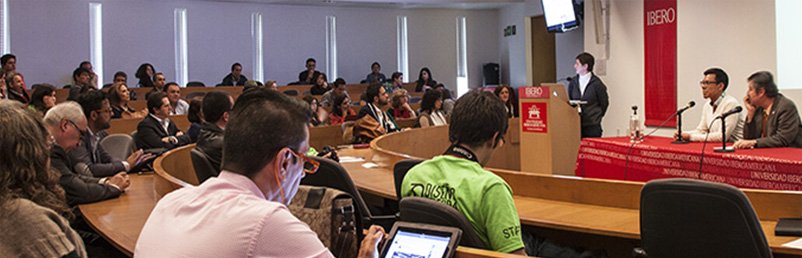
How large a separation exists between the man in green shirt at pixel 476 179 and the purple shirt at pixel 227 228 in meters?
0.96

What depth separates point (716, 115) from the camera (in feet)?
19.2

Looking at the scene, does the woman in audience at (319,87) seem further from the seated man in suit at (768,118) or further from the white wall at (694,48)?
the seated man in suit at (768,118)

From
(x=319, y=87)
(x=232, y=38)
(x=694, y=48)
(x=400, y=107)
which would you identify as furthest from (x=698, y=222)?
(x=232, y=38)

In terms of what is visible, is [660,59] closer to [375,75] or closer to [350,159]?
[350,159]

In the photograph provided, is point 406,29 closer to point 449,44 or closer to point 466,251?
point 449,44

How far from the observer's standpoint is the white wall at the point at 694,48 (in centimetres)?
812

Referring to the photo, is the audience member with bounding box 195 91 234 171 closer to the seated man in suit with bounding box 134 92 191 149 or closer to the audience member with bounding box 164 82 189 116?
the seated man in suit with bounding box 134 92 191 149

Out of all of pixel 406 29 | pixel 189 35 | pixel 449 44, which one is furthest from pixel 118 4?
pixel 449 44

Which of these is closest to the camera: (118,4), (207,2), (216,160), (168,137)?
(216,160)

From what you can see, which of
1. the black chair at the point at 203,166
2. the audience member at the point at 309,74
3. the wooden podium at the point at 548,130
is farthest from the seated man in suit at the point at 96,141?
the audience member at the point at 309,74

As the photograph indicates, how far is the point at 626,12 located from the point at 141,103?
257 inches

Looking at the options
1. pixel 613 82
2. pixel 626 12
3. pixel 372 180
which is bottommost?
pixel 372 180

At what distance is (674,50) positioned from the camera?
9383 millimetres

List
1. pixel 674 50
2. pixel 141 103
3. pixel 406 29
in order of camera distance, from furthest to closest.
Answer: pixel 406 29
pixel 141 103
pixel 674 50
